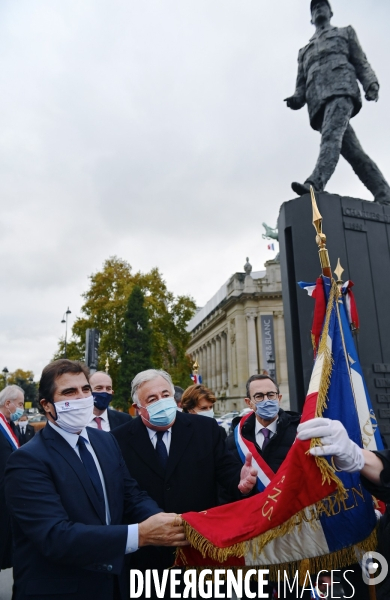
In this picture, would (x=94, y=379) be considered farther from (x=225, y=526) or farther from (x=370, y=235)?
(x=370, y=235)

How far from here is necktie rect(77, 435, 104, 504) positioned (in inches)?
103

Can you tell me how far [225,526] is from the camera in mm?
2652

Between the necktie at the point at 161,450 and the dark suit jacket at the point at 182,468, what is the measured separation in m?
0.06

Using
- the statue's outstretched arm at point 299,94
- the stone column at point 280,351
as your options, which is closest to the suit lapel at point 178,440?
the statue's outstretched arm at point 299,94

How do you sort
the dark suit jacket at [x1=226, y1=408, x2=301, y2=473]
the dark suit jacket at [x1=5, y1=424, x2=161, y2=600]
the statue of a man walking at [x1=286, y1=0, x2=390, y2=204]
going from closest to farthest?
the dark suit jacket at [x1=5, y1=424, x2=161, y2=600] → the dark suit jacket at [x1=226, y1=408, x2=301, y2=473] → the statue of a man walking at [x1=286, y1=0, x2=390, y2=204]

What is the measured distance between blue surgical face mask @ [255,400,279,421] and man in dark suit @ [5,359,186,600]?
57.3 inches

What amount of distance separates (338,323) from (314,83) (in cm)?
507

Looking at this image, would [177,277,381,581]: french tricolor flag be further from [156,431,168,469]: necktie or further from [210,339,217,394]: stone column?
[210,339,217,394]: stone column

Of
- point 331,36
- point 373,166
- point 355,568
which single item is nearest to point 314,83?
point 331,36

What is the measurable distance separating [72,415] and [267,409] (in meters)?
1.92

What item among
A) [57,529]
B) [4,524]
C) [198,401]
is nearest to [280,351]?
[198,401]

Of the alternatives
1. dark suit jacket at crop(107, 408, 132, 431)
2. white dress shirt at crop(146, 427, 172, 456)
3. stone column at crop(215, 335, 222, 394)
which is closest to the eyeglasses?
white dress shirt at crop(146, 427, 172, 456)

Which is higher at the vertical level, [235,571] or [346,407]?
[346,407]

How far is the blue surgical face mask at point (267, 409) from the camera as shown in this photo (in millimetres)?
3982
